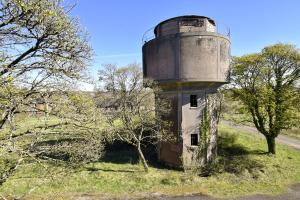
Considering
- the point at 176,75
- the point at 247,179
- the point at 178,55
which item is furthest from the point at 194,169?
the point at 178,55

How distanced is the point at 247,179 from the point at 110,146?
1563 cm

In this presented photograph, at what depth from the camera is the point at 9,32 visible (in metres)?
8.66

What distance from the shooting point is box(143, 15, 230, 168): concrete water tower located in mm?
22953

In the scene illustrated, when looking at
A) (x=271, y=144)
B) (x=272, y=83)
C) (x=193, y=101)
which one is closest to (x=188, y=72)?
(x=193, y=101)

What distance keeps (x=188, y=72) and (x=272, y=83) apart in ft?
29.3

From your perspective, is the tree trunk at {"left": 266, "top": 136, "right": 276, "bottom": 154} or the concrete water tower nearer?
the concrete water tower

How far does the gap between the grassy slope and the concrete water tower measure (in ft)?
8.03

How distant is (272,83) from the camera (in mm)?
26125

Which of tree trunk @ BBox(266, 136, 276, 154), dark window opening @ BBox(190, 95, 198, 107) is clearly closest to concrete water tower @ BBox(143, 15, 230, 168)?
dark window opening @ BBox(190, 95, 198, 107)

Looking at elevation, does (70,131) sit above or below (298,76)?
below

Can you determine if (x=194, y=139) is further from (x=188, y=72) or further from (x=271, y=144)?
(x=271, y=144)

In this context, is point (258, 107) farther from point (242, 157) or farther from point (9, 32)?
point (9, 32)

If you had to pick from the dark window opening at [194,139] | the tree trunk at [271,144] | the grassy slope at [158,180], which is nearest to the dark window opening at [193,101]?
the dark window opening at [194,139]

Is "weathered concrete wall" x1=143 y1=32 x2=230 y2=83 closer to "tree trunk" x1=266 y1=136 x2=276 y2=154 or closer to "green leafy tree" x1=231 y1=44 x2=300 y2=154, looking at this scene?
"green leafy tree" x1=231 y1=44 x2=300 y2=154
